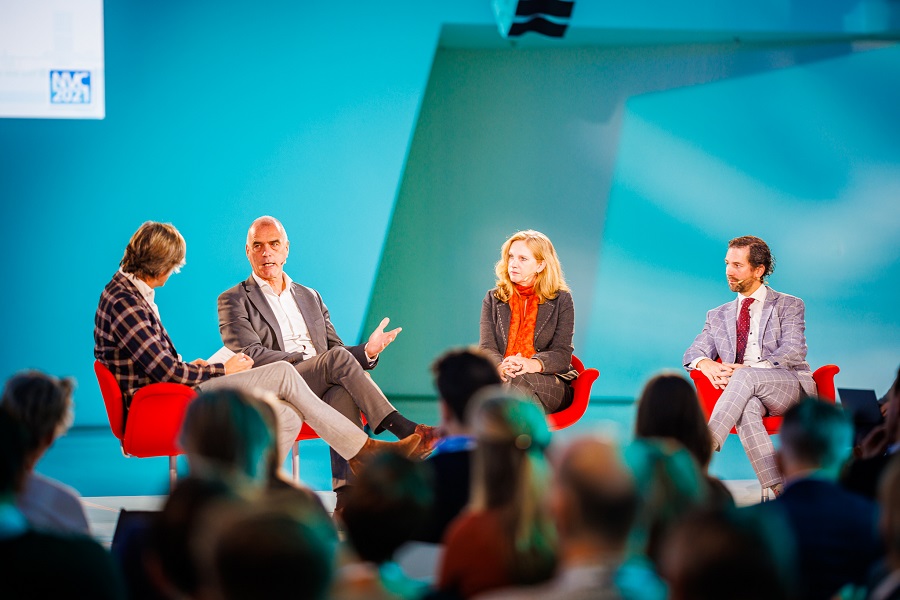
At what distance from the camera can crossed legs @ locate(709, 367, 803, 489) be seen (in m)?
4.85

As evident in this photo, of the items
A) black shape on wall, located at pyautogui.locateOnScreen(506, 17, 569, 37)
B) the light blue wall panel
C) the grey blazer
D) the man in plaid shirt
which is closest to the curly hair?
the man in plaid shirt

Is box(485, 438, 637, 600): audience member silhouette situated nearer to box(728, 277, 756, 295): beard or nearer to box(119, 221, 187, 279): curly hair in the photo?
box(119, 221, 187, 279): curly hair

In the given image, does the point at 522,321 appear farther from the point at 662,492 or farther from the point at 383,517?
the point at 383,517

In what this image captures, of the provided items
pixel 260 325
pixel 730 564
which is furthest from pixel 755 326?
pixel 730 564

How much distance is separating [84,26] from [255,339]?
265cm

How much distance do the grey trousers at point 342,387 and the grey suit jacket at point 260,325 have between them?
198 mm

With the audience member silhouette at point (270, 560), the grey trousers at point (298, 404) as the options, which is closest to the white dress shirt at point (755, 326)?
the grey trousers at point (298, 404)

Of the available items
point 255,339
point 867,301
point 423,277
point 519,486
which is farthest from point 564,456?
point 867,301

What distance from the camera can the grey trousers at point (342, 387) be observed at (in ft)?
15.6

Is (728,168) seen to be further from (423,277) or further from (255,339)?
(255,339)

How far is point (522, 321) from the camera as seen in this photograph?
528 centimetres

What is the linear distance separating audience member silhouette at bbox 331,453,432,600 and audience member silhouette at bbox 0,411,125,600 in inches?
15.8

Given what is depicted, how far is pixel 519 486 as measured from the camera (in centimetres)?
199

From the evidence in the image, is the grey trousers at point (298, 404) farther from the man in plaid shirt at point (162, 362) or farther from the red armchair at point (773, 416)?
the red armchair at point (773, 416)
